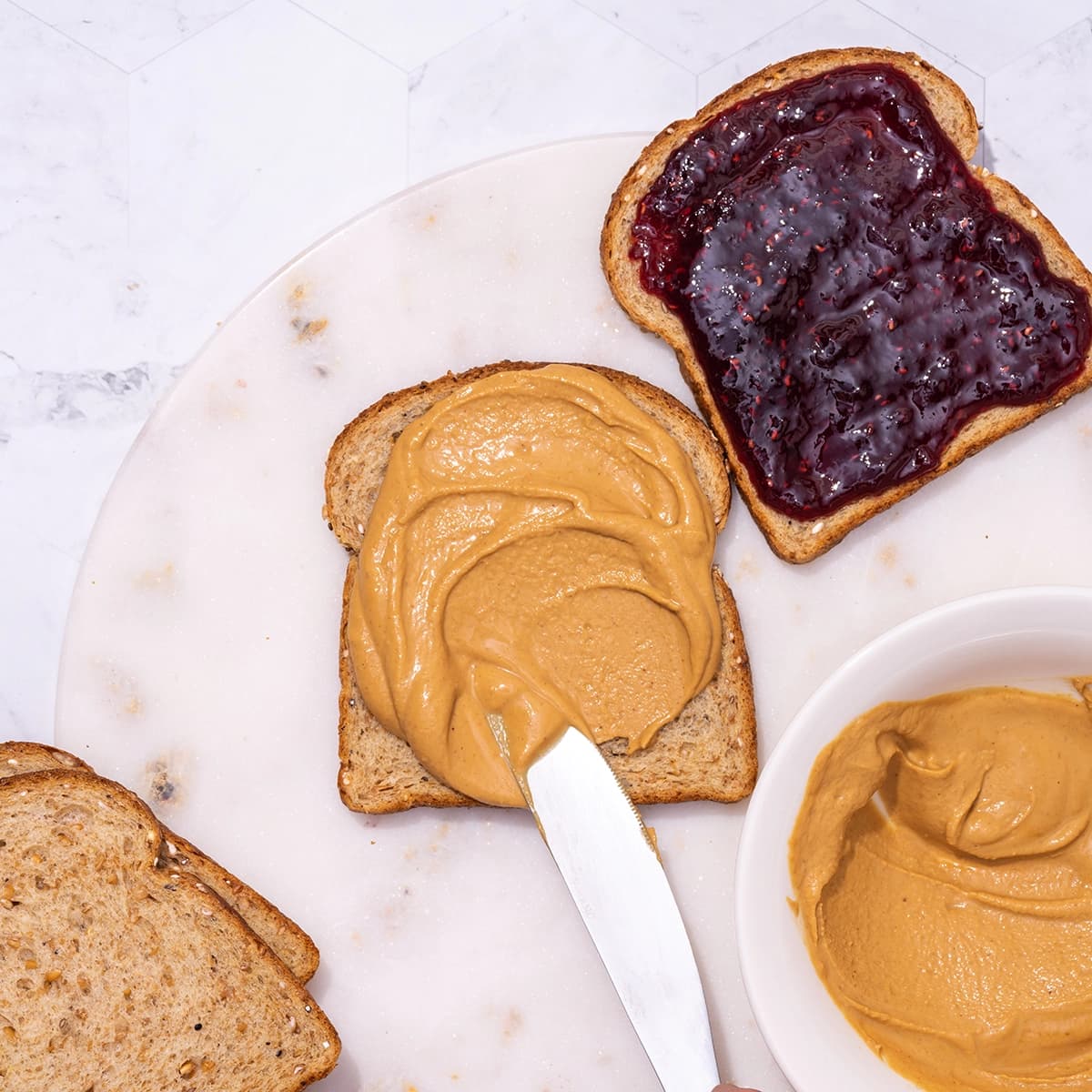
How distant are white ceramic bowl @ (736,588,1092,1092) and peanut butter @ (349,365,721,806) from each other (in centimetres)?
34

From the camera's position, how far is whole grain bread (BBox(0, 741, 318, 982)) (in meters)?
2.81

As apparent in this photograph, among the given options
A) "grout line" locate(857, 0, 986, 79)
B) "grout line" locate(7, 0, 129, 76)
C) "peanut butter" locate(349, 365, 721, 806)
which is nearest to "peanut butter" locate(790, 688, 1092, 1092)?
"peanut butter" locate(349, 365, 721, 806)

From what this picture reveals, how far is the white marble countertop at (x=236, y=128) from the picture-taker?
3.05 meters

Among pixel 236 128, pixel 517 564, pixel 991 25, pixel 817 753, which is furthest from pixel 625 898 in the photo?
pixel 991 25

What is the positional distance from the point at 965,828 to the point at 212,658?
1878 millimetres

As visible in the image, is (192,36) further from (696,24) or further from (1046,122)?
(1046,122)

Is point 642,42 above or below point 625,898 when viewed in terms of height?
above

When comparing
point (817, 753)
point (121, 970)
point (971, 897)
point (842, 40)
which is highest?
point (842, 40)

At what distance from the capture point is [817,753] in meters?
2.55

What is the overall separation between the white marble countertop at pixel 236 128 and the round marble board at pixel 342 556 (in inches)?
10.9

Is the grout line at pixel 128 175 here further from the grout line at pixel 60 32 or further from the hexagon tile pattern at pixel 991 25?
the hexagon tile pattern at pixel 991 25

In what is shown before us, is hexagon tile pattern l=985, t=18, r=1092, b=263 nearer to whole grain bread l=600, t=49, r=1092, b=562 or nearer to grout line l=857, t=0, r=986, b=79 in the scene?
grout line l=857, t=0, r=986, b=79

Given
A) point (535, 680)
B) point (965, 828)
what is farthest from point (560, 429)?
point (965, 828)

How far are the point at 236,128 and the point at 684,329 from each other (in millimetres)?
1329
